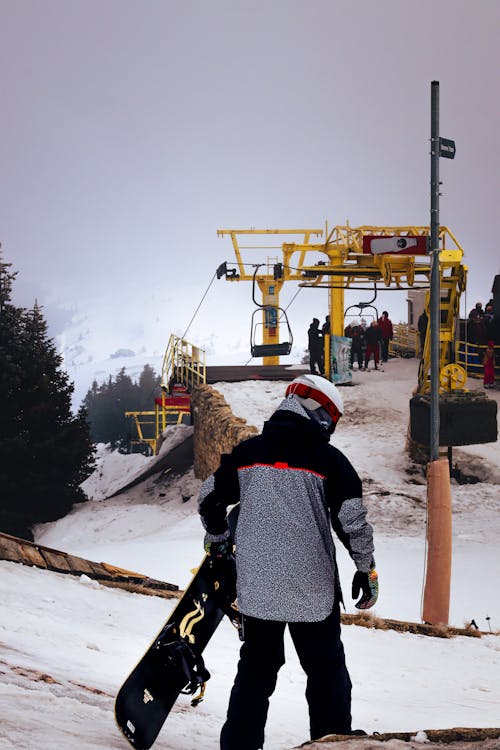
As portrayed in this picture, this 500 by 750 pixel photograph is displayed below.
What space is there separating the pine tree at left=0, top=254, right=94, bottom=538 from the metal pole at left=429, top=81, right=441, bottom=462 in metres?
16.8

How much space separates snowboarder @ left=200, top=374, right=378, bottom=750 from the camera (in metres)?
3.34

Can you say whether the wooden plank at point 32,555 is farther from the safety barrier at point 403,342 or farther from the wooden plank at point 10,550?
the safety barrier at point 403,342

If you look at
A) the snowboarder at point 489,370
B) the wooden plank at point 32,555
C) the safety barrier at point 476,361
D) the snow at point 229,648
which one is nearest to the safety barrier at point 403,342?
the safety barrier at point 476,361

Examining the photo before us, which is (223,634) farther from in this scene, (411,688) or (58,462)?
(58,462)

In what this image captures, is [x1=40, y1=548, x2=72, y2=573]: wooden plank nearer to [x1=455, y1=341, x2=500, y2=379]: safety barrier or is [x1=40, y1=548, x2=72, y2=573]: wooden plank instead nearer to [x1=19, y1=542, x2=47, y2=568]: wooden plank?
[x1=19, y1=542, x2=47, y2=568]: wooden plank

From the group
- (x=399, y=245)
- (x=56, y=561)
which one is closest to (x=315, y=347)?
(x=399, y=245)

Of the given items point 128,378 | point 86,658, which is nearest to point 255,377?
point 86,658

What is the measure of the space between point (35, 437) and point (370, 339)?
11.4 m

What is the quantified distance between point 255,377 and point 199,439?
12.3 feet

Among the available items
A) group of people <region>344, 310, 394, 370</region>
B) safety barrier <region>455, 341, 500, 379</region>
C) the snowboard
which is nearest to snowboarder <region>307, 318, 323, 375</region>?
group of people <region>344, 310, 394, 370</region>

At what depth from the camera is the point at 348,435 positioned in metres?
18.6

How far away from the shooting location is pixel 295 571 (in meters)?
3.36

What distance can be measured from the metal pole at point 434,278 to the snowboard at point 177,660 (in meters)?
5.90

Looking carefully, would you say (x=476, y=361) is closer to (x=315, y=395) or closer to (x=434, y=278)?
(x=434, y=278)
